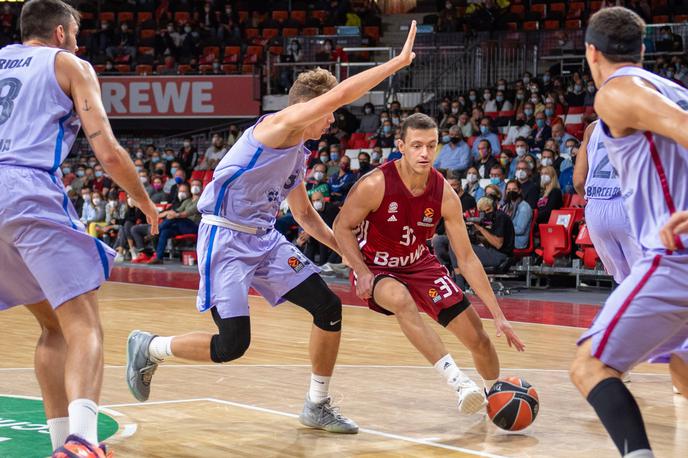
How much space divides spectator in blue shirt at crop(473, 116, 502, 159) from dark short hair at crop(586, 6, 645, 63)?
1227 cm

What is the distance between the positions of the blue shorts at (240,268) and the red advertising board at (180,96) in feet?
54.9

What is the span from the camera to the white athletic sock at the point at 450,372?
5414 millimetres

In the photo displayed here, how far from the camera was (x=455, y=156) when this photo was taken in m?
16.0

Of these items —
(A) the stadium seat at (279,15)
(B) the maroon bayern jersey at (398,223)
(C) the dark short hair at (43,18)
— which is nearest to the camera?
(C) the dark short hair at (43,18)

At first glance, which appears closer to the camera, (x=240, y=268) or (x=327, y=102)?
(x=327, y=102)

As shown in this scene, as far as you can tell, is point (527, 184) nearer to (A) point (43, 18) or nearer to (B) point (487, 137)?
(B) point (487, 137)

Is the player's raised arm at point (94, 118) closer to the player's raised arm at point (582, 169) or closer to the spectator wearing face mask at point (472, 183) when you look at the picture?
the player's raised arm at point (582, 169)

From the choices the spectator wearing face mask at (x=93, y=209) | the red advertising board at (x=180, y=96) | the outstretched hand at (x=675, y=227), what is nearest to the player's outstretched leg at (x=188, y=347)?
the outstretched hand at (x=675, y=227)

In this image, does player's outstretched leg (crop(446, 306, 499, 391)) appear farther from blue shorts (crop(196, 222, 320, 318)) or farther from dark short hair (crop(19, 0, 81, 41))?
dark short hair (crop(19, 0, 81, 41))

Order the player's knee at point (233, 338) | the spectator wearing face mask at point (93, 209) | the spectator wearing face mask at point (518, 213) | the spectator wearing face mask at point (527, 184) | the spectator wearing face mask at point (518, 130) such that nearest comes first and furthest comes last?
the player's knee at point (233, 338) < the spectator wearing face mask at point (518, 213) < the spectator wearing face mask at point (527, 184) < the spectator wearing face mask at point (518, 130) < the spectator wearing face mask at point (93, 209)

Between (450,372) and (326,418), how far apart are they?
28.2 inches

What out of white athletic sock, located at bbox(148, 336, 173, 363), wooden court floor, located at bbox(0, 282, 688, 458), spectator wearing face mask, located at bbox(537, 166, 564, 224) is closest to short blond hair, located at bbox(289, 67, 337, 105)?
white athletic sock, located at bbox(148, 336, 173, 363)

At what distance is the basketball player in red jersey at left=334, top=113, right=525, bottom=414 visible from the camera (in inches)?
229

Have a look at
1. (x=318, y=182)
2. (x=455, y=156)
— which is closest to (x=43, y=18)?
(x=318, y=182)
